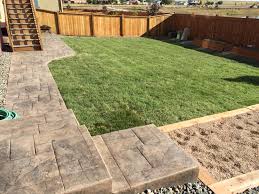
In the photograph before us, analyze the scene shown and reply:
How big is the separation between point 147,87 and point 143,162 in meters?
4.04

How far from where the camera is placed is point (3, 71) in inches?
319

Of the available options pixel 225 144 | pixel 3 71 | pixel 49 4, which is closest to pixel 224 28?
pixel 3 71

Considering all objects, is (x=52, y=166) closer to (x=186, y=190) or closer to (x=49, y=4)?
(x=186, y=190)

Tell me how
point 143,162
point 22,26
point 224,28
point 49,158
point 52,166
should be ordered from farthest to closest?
point 224,28 → point 22,26 → point 143,162 → point 49,158 → point 52,166

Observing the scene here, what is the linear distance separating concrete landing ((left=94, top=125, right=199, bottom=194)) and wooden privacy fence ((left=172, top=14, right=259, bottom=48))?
1134cm

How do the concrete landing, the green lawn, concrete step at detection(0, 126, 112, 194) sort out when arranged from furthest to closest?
the green lawn, the concrete landing, concrete step at detection(0, 126, 112, 194)

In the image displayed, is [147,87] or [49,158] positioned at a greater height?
[49,158]

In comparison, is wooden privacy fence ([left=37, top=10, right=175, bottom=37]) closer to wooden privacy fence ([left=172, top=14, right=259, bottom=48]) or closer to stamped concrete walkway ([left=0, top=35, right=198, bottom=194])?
wooden privacy fence ([left=172, top=14, right=259, bottom=48])

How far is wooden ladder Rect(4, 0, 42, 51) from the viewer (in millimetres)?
11555

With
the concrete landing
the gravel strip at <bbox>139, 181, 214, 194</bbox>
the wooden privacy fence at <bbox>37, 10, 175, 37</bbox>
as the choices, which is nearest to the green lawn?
the concrete landing

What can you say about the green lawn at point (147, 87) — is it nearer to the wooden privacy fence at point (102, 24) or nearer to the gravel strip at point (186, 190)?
the gravel strip at point (186, 190)

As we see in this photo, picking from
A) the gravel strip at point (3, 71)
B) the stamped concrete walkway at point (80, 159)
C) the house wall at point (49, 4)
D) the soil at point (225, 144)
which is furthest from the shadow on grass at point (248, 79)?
the house wall at point (49, 4)

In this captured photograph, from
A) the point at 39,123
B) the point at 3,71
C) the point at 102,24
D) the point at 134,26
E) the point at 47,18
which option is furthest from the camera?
the point at 134,26

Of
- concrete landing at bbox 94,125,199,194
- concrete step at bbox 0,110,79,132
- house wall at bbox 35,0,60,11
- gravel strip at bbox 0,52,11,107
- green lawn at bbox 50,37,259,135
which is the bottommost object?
green lawn at bbox 50,37,259,135
